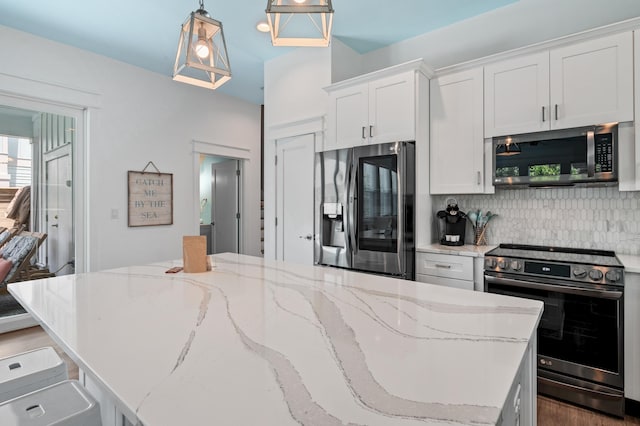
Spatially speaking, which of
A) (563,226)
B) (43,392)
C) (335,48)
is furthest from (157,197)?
(563,226)

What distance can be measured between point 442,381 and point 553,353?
2.06m

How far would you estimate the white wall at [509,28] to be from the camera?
8.25 feet

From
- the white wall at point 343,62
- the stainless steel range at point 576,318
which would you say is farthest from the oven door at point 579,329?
the white wall at point 343,62

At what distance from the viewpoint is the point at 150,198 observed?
4156mm

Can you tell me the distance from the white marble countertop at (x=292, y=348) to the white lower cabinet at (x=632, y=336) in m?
1.25

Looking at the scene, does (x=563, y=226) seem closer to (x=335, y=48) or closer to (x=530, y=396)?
(x=530, y=396)

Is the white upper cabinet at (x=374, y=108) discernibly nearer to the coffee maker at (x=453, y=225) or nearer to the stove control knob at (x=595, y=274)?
the coffee maker at (x=453, y=225)

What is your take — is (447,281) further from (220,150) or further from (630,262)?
(220,150)

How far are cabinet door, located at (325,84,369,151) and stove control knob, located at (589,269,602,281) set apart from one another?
1848mm

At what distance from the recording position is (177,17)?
298 cm

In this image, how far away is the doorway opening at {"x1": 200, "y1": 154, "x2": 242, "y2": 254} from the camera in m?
5.45

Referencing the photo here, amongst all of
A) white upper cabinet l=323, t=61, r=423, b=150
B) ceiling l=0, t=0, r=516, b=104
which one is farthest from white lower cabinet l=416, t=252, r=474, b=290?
ceiling l=0, t=0, r=516, b=104

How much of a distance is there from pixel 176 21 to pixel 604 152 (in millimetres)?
A: 3513

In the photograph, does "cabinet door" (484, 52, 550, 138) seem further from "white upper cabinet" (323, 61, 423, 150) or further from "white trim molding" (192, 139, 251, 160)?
"white trim molding" (192, 139, 251, 160)
